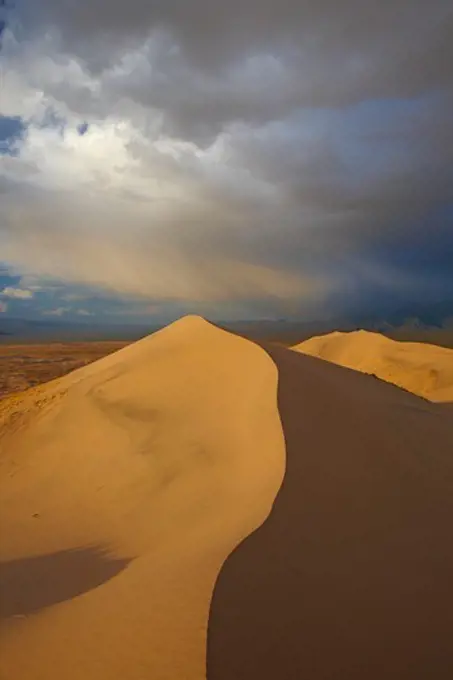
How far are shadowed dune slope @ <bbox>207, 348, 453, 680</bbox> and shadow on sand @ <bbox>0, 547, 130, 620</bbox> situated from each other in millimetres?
1630

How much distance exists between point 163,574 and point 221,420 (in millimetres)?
3969

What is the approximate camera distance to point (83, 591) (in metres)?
4.41

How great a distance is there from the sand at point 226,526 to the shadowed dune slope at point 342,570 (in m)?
0.02

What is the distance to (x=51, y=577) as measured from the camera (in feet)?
16.5

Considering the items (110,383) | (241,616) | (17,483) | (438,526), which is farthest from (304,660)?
(110,383)

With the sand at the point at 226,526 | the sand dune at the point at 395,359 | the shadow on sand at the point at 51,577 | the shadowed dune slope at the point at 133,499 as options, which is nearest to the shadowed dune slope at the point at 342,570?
the sand at the point at 226,526

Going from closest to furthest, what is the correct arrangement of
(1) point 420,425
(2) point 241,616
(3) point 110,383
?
(2) point 241,616 → (1) point 420,425 → (3) point 110,383

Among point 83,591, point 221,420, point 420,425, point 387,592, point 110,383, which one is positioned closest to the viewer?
point 387,592

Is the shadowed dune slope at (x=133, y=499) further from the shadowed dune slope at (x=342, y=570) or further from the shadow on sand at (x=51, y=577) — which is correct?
the shadowed dune slope at (x=342, y=570)

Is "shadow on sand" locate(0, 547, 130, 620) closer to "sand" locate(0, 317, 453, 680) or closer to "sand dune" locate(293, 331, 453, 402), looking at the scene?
"sand" locate(0, 317, 453, 680)

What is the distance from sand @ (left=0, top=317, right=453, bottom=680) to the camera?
3.29 meters

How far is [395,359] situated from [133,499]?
86.1ft

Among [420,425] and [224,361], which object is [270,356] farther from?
[420,425]

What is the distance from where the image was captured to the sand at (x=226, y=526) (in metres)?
3.29
